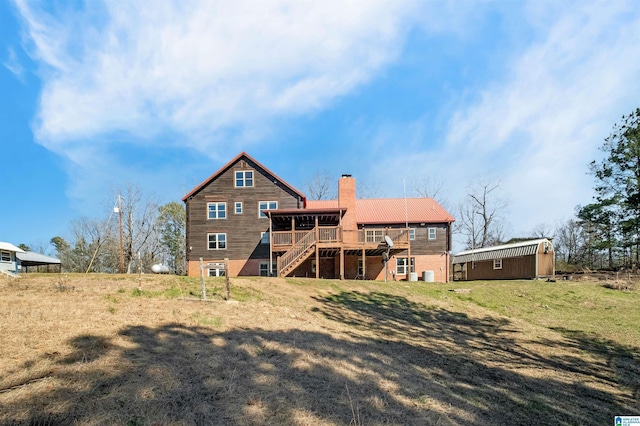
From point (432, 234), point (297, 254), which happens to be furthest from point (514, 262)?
point (297, 254)

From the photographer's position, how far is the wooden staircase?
23422mm

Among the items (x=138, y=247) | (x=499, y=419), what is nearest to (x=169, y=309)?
(x=499, y=419)

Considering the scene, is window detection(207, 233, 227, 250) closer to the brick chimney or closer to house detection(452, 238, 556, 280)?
the brick chimney

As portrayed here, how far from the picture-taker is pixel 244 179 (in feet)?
94.8

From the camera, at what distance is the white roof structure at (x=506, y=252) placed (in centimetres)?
2908

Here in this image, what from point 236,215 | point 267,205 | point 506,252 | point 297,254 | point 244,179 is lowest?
point 506,252

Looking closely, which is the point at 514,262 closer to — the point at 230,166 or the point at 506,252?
the point at 506,252

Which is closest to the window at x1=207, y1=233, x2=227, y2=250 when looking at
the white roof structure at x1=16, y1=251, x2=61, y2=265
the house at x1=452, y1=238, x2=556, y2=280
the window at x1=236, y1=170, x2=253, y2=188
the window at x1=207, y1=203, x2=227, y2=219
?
the window at x1=207, y1=203, x2=227, y2=219

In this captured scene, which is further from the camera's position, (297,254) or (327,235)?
(327,235)

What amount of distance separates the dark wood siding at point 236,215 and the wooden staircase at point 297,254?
4525mm

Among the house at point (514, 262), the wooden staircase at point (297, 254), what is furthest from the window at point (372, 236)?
the house at point (514, 262)

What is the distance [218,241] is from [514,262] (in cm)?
2520

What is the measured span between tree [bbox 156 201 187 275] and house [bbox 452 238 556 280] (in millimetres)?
39044

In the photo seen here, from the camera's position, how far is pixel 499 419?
18.3 feet
